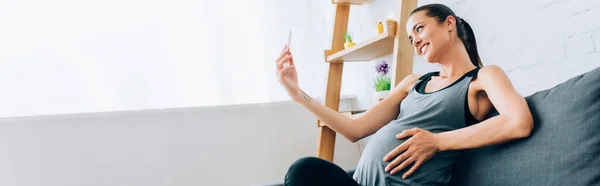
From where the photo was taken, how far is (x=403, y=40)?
172 cm

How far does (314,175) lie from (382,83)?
3.32ft

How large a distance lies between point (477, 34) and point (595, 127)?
0.82 m

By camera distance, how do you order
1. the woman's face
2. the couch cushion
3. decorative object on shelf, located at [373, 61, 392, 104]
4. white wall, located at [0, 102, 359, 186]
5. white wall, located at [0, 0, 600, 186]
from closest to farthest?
the couch cushion → the woman's face → white wall, located at [0, 0, 600, 186] → white wall, located at [0, 102, 359, 186] → decorative object on shelf, located at [373, 61, 392, 104]

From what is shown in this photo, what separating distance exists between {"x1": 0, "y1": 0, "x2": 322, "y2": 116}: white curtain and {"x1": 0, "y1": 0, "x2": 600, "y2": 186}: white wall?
72mm

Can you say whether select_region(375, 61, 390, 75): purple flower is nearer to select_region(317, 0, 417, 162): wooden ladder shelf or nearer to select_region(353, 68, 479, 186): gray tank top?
select_region(317, 0, 417, 162): wooden ladder shelf

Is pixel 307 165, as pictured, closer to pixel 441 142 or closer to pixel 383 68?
pixel 441 142

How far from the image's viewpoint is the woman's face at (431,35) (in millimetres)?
1274

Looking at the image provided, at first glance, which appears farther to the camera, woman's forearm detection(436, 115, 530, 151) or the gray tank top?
the gray tank top

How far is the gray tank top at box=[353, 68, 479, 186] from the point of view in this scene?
3.74 ft

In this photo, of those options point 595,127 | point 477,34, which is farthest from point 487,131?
point 477,34

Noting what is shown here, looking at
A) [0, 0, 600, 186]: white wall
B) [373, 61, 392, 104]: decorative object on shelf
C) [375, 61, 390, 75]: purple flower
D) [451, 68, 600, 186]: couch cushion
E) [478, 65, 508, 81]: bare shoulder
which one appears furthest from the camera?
[375, 61, 390, 75]: purple flower

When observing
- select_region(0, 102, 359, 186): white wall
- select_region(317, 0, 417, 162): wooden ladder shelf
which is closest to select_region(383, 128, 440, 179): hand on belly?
select_region(317, 0, 417, 162): wooden ladder shelf

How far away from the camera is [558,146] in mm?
891

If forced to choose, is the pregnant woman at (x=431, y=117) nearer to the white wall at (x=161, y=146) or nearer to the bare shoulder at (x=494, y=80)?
the bare shoulder at (x=494, y=80)
